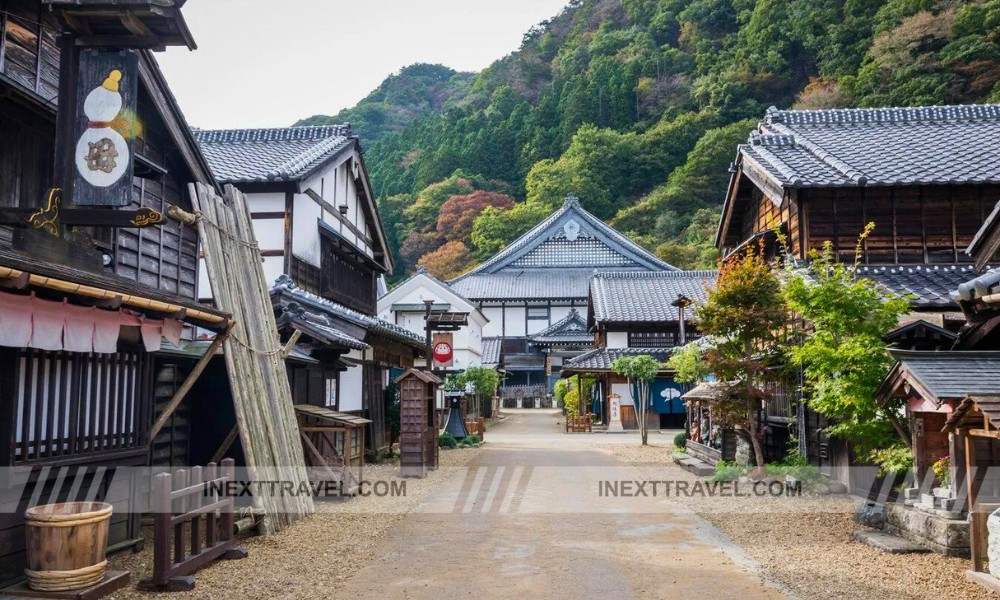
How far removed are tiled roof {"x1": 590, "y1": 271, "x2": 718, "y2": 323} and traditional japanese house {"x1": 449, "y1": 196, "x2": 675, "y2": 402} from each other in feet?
31.8

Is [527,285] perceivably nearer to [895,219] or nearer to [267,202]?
[267,202]

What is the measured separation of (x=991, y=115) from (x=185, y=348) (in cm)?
1936

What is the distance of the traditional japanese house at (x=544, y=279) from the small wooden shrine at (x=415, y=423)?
32828 millimetres

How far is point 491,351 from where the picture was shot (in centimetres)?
5009

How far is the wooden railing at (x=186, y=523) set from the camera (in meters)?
7.01

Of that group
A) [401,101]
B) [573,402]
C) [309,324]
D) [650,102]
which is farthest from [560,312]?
[401,101]

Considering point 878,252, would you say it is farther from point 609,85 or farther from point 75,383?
point 609,85

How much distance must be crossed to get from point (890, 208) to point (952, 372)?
8.20 metres

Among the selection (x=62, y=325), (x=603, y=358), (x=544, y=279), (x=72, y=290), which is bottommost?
(x=62, y=325)

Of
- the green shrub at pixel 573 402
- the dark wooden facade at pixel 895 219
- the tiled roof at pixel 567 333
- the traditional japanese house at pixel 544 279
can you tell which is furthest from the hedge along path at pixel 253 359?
the traditional japanese house at pixel 544 279

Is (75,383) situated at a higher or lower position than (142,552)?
higher

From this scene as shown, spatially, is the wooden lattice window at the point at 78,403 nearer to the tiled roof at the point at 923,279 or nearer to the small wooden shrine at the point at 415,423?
the small wooden shrine at the point at 415,423

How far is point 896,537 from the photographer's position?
29.8 ft

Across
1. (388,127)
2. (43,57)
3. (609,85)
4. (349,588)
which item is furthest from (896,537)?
(388,127)
